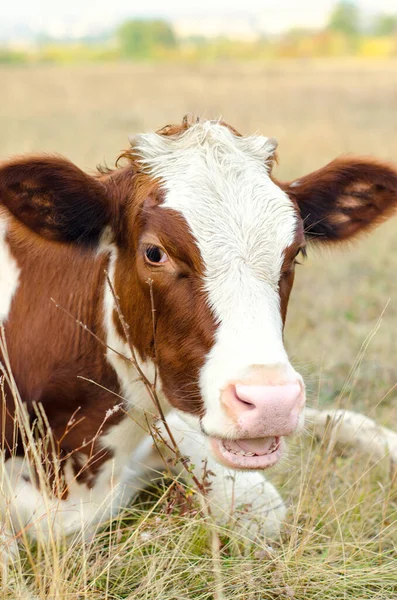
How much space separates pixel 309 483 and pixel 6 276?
2.00 metres

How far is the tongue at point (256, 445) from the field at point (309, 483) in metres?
0.54

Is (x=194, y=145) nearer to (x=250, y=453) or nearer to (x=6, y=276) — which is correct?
(x=6, y=276)

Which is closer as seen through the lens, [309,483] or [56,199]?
[56,199]

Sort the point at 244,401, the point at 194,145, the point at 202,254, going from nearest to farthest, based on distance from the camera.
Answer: the point at 244,401, the point at 202,254, the point at 194,145

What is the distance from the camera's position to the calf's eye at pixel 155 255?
12.7 feet

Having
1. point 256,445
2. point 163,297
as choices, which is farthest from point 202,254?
point 256,445

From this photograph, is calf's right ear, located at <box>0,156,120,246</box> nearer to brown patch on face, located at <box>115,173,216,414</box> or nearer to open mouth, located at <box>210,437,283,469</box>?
brown patch on face, located at <box>115,173,216,414</box>

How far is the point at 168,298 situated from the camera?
3.87 meters

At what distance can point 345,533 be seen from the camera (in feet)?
15.3

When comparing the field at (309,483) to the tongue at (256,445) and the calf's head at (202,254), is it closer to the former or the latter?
the tongue at (256,445)

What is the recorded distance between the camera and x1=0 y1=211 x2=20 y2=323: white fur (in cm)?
456

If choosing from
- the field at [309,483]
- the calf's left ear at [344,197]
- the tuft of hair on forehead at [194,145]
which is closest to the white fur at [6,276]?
the tuft of hair on forehead at [194,145]

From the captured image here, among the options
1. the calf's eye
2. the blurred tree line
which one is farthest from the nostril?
the blurred tree line

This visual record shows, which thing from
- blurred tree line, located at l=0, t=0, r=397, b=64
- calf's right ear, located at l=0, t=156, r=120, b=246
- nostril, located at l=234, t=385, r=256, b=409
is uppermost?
calf's right ear, located at l=0, t=156, r=120, b=246
